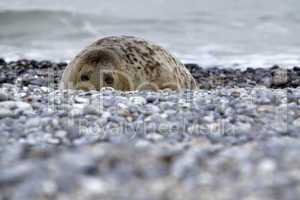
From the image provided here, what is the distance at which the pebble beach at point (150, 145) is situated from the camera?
224 centimetres

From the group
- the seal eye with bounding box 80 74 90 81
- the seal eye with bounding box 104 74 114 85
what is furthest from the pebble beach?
the seal eye with bounding box 104 74 114 85

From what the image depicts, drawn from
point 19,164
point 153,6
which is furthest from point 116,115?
point 153,6

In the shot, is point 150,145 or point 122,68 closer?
point 150,145

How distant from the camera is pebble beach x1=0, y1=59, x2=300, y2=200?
224 cm

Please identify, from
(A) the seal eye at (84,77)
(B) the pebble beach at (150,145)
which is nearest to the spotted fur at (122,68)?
(A) the seal eye at (84,77)

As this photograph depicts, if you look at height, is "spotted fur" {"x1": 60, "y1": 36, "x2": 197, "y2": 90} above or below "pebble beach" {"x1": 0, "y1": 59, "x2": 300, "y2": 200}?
above

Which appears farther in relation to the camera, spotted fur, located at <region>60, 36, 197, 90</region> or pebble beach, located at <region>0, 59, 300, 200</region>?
spotted fur, located at <region>60, 36, 197, 90</region>

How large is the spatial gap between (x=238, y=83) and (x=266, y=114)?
434 cm

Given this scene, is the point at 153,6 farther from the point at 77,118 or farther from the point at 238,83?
the point at 77,118

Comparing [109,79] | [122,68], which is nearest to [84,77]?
[109,79]

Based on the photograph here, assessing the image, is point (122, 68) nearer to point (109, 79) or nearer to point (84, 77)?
point (109, 79)

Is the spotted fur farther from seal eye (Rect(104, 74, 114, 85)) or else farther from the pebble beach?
the pebble beach

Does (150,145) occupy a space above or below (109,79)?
below

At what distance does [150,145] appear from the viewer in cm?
299
